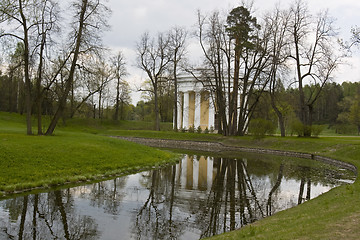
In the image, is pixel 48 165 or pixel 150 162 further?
pixel 150 162

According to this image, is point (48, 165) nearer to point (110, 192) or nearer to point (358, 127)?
point (110, 192)

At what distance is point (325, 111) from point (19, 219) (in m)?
97.3

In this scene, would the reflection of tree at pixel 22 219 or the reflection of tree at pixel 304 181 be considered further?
the reflection of tree at pixel 304 181

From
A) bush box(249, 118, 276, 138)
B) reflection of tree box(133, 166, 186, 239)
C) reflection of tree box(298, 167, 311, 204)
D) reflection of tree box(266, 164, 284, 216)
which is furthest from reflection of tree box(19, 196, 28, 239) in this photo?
bush box(249, 118, 276, 138)

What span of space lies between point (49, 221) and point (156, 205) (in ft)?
10.4

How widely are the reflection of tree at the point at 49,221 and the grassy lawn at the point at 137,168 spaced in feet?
5.12

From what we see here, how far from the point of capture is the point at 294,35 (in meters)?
31.3

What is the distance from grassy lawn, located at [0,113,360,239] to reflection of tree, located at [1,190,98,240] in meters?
1.56

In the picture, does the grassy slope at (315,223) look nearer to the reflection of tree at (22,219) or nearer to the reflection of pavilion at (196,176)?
the reflection of tree at (22,219)

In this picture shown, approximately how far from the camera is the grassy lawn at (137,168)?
5.97 metres

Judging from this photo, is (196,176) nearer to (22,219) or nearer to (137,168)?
(137,168)

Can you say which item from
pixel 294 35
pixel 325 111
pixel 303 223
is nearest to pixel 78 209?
pixel 303 223

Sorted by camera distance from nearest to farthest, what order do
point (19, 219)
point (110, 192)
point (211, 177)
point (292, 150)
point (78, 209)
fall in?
point (19, 219) → point (78, 209) → point (110, 192) → point (211, 177) → point (292, 150)

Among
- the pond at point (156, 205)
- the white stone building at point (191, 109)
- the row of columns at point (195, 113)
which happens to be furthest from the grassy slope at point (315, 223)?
the white stone building at point (191, 109)
